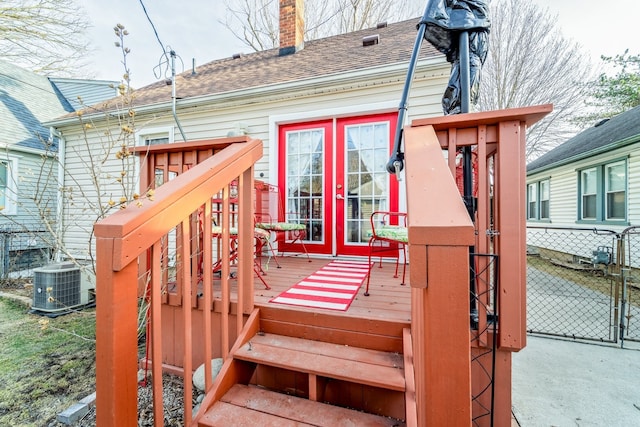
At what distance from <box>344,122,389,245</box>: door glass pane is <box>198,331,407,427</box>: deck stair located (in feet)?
8.25

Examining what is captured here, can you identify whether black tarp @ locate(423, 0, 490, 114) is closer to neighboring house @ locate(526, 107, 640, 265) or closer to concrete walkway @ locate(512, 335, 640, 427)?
concrete walkway @ locate(512, 335, 640, 427)

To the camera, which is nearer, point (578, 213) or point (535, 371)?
point (535, 371)

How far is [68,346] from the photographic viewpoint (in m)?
2.90

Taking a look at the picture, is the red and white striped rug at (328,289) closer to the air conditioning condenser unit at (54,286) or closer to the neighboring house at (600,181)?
the air conditioning condenser unit at (54,286)

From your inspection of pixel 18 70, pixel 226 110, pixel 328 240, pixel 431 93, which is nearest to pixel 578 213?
pixel 431 93

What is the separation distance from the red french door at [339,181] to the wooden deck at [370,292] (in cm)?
74

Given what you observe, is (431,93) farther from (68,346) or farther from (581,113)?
(581,113)

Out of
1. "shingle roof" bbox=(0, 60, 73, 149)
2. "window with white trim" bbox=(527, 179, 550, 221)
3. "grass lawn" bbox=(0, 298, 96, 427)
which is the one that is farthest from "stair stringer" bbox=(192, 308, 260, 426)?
"window with white trim" bbox=(527, 179, 550, 221)

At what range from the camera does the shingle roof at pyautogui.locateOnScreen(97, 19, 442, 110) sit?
14.6ft

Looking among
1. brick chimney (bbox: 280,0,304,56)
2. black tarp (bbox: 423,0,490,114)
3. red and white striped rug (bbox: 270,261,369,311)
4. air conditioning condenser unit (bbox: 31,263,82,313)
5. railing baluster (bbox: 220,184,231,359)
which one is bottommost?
air conditioning condenser unit (bbox: 31,263,82,313)

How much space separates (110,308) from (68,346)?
288 centimetres

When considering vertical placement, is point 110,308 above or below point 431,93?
below

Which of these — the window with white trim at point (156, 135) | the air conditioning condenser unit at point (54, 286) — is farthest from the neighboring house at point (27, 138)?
the air conditioning condenser unit at point (54, 286)

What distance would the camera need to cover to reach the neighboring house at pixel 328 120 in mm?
3957
